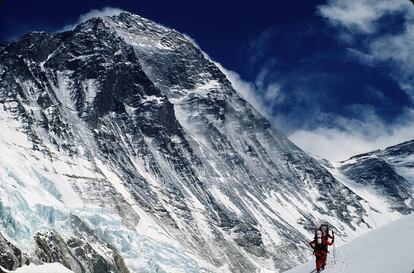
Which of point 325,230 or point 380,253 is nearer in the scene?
point 380,253

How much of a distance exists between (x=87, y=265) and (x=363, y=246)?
178 metres

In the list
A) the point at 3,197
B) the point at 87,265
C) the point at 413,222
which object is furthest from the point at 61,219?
the point at 413,222

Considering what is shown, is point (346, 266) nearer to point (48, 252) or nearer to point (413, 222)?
point (413, 222)

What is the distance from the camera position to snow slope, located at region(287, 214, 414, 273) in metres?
16.8

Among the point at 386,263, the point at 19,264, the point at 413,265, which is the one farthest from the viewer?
the point at 19,264

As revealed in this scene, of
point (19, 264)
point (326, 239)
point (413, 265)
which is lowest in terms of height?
point (413, 265)

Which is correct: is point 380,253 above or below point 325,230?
below

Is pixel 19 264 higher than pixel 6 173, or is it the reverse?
Answer: pixel 6 173

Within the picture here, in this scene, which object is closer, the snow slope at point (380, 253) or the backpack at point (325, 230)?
the snow slope at point (380, 253)

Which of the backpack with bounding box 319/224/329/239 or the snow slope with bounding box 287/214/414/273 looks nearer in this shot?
the snow slope with bounding box 287/214/414/273

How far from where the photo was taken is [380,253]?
61.5 feet

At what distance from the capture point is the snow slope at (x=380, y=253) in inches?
661

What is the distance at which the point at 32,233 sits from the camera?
177250 millimetres

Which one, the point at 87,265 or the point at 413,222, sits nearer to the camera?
the point at 413,222
